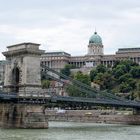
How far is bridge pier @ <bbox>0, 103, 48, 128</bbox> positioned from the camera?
2475 inches

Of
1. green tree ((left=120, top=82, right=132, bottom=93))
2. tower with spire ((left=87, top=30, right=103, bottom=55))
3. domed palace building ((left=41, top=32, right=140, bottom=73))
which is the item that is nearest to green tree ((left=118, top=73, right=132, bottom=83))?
green tree ((left=120, top=82, right=132, bottom=93))

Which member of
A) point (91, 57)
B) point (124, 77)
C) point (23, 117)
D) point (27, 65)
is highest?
point (91, 57)

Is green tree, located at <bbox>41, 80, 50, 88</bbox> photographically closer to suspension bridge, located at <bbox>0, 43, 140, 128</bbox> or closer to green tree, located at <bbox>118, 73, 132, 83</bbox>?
green tree, located at <bbox>118, 73, 132, 83</bbox>

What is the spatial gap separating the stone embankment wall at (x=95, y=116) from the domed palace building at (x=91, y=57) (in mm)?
70264

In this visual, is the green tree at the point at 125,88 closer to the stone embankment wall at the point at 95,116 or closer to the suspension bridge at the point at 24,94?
the stone embankment wall at the point at 95,116

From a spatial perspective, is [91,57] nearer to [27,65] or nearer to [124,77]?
[124,77]

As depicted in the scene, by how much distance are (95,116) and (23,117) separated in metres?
34.6

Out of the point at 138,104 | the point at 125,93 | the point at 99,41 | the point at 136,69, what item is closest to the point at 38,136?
the point at 138,104

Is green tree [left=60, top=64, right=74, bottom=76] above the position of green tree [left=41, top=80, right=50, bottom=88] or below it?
above

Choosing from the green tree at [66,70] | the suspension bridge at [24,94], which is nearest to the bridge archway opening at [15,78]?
the suspension bridge at [24,94]

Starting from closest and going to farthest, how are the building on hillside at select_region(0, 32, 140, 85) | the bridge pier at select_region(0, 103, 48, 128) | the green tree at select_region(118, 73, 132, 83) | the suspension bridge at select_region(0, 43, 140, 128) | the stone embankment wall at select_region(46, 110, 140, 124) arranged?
the bridge pier at select_region(0, 103, 48, 128) → the suspension bridge at select_region(0, 43, 140, 128) → the stone embankment wall at select_region(46, 110, 140, 124) → the green tree at select_region(118, 73, 132, 83) → the building on hillside at select_region(0, 32, 140, 85)

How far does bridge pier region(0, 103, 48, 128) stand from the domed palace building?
10841 centimetres

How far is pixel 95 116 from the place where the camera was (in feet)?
317

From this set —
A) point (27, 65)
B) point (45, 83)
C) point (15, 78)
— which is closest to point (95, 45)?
point (45, 83)
